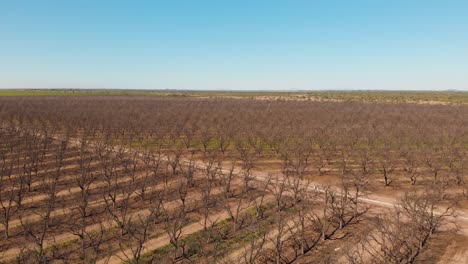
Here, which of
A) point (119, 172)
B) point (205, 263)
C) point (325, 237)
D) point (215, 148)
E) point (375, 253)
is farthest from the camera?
point (215, 148)

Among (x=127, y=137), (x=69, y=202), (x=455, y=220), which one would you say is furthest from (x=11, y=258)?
(x=127, y=137)

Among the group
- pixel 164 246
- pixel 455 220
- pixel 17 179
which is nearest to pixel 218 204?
pixel 164 246

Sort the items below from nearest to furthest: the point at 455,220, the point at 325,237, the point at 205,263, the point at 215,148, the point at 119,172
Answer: the point at 205,263
the point at 325,237
the point at 455,220
the point at 119,172
the point at 215,148

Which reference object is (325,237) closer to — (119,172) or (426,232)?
(426,232)

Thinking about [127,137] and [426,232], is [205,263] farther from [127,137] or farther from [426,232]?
[127,137]

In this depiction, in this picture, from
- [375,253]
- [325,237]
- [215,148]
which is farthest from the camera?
[215,148]

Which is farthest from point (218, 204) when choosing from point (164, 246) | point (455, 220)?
point (455, 220)

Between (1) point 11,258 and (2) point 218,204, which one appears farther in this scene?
(2) point 218,204

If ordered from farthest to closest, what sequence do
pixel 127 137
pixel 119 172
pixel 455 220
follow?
pixel 127 137 → pixel 119 172 → pixel 455 220

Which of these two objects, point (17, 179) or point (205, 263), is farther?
point (17, 179)
